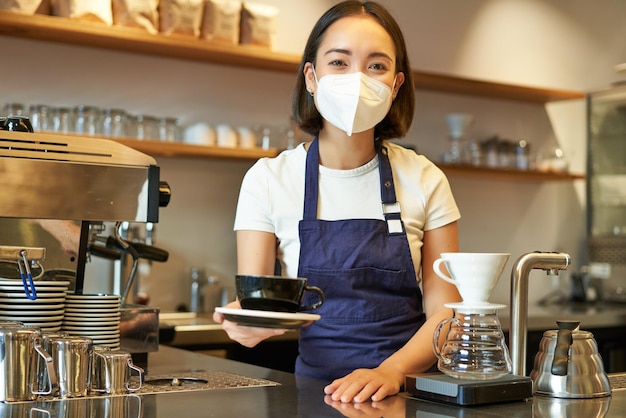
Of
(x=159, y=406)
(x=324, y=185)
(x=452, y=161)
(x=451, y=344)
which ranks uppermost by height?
(x=452, y=161)

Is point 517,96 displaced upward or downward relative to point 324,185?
upward

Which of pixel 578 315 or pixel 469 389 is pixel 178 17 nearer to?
pixel 578 315

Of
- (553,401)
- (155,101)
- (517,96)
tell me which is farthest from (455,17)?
(553,401)

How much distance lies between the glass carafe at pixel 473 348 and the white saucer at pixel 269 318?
0.28 meters

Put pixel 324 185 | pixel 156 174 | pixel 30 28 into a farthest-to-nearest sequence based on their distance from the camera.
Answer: pixel 30 28 → pixel 324 185 → pixel 156 174

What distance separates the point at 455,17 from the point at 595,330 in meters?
1.84

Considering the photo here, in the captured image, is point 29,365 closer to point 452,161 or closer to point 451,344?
point 451,344

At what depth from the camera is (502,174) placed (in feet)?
16.3

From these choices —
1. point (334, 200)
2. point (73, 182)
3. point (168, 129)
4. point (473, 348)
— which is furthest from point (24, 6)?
point (473, 348)

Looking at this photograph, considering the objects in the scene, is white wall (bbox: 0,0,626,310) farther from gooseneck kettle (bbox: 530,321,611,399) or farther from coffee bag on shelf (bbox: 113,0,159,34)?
gooseneck kettle (bbox: 530,321,611,399)

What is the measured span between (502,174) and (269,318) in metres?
3.60

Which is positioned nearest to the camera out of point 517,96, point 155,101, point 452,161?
point 155,101

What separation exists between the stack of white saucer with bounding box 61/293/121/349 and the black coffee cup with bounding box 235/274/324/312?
56 centimetres

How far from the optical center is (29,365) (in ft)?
5.53
